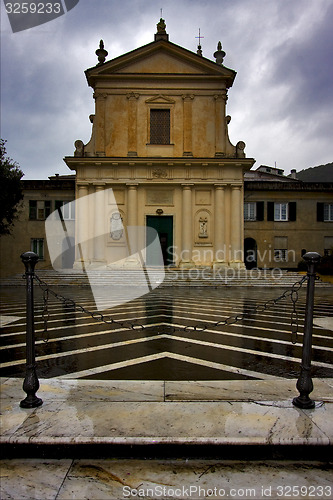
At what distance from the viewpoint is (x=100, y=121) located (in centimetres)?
2702

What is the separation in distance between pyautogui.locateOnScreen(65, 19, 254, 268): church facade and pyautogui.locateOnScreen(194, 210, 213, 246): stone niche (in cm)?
7

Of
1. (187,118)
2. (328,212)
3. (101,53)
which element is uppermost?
(101,53)

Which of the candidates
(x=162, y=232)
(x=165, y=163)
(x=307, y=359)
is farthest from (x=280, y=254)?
(x=307, y=359)

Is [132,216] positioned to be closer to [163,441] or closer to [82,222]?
[82,222]

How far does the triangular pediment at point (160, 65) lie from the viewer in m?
27.0

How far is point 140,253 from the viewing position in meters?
26.8

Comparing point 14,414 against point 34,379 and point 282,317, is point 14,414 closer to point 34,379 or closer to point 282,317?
point 34,379

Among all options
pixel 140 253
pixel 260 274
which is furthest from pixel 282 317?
pixel 140 253

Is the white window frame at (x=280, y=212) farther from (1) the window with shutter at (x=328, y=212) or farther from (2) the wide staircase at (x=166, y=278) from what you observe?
(2) the wide staircase at (x=166, y=278)

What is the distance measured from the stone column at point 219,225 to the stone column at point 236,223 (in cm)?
63

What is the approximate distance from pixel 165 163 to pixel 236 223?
6464 mm

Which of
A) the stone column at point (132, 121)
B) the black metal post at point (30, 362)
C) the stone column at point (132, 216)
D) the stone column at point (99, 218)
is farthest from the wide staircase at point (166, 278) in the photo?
the black metal post at point (30, 362)

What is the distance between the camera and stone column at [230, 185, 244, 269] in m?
26.6

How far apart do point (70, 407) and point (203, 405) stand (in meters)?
1.17
